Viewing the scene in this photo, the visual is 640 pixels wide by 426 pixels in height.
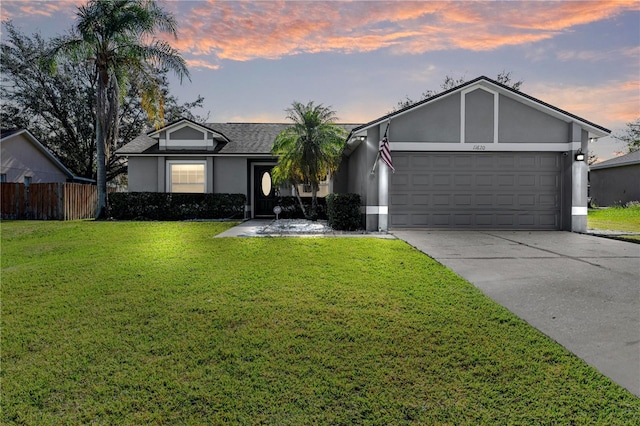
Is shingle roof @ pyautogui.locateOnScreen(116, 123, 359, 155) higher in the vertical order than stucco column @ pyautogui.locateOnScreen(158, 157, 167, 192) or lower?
higher

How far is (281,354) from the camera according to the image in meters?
3.19

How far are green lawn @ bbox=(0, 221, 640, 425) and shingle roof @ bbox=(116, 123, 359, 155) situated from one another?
11.4 metres

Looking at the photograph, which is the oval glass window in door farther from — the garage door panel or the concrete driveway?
the concrete driveway

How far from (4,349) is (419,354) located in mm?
3713

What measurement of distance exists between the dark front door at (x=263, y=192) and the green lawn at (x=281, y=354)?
1136cm

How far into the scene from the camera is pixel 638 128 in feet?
127

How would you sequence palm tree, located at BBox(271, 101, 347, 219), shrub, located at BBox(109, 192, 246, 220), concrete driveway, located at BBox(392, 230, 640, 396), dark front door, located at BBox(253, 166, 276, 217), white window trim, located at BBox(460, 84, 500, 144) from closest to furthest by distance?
concrete driveway, located at BBox(392, 230, 640, 396) < white window trim, located at BBox(460, 84, 500, 144) < palm tree, located at BBox(271, 101, 347, 219) < shrub, located at BBox(109, 192, 246, 220) < dark front door, located at BBox(253, 166, 276, 217)

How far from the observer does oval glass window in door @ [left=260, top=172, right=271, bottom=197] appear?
1734cm

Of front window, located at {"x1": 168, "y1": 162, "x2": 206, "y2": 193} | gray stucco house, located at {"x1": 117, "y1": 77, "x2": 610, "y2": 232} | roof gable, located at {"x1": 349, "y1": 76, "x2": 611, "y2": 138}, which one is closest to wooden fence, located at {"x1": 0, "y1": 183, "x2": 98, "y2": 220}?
front window, located at {"x1": 168, "y1": 162, "x2": 206, "y2": 193}

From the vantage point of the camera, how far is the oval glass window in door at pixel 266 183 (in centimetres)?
1734

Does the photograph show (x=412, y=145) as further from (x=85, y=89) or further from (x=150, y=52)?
(x=85, y=89)

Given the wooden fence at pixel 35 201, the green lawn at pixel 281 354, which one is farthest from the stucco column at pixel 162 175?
the green lawn at pixel 281 354

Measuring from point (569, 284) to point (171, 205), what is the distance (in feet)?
47.3

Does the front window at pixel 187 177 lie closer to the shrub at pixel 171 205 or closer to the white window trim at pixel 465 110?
the shrub at pixel 171 205
